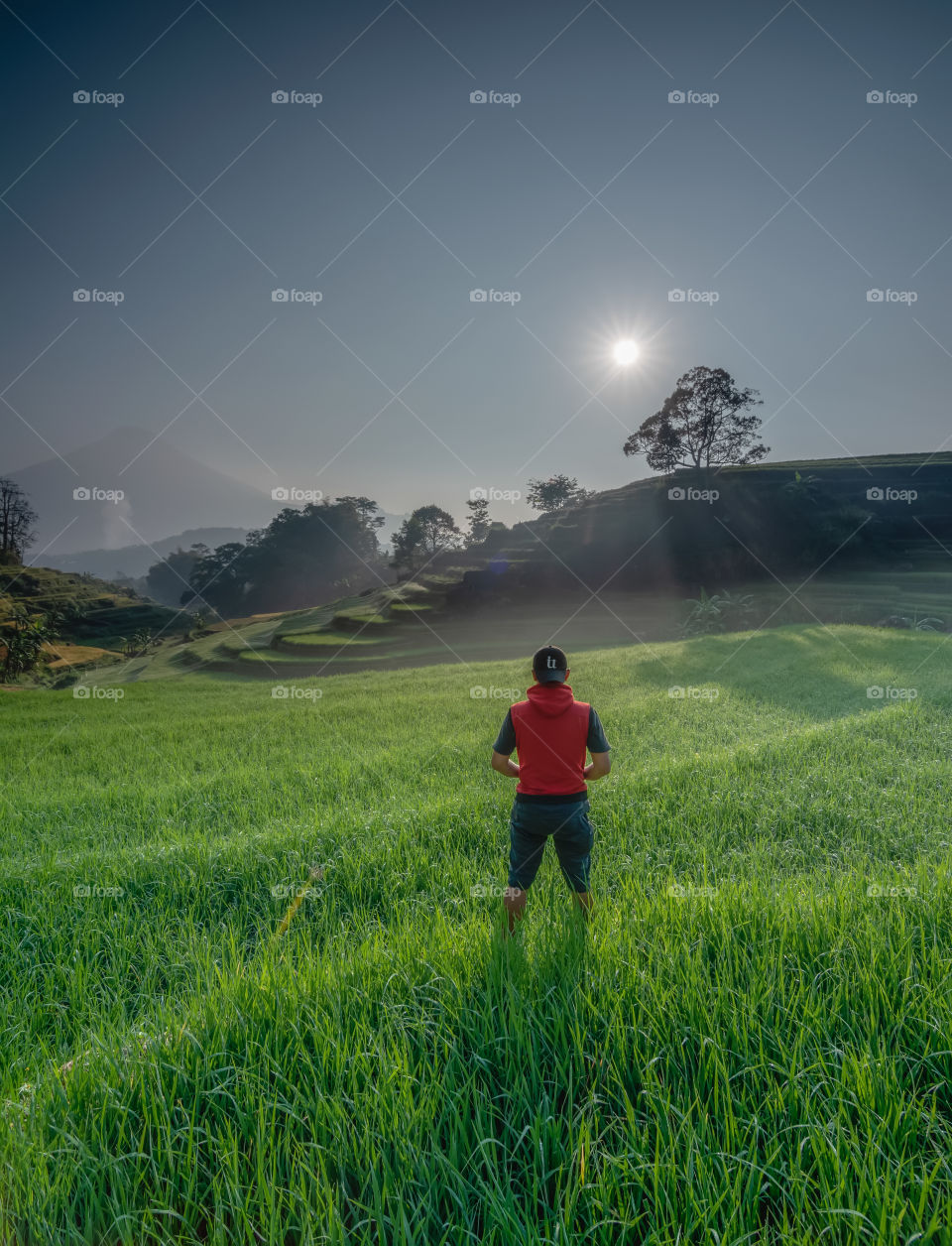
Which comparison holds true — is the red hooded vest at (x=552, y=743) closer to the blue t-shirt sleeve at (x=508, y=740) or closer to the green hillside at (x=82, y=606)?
the blue t-shirt sleeve at (x=508, y=740)

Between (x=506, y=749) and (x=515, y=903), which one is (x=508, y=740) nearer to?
(x=506, y=749)

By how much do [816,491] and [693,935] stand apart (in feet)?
207

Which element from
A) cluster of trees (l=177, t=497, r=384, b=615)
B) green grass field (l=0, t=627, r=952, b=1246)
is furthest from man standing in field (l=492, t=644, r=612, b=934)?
cluster of trees (l=177, t=497, r=384, b=615)


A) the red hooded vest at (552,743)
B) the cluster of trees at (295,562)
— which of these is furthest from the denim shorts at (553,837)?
the cluster of trees at (295,562)

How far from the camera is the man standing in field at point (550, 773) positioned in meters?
3.66

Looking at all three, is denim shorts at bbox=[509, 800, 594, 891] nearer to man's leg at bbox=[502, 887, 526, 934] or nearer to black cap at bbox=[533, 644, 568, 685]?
man's leg at bbox=[502, 887, 526, 934]

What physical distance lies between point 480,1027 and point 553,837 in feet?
4.54

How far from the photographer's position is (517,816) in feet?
12.4

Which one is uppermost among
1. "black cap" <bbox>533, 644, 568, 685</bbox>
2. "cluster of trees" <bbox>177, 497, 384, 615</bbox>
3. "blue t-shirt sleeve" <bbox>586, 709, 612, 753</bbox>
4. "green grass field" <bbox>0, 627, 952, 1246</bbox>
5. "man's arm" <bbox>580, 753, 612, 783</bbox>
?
"cluster of trees" <bbox>177, 497, 384, 615</bbox>

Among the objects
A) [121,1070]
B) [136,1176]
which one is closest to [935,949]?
[136,1176]

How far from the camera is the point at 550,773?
366cm

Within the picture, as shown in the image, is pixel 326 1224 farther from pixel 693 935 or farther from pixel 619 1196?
pixel 693 935

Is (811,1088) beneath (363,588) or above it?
beneath

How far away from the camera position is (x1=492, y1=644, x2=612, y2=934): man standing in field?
12.0 feet
